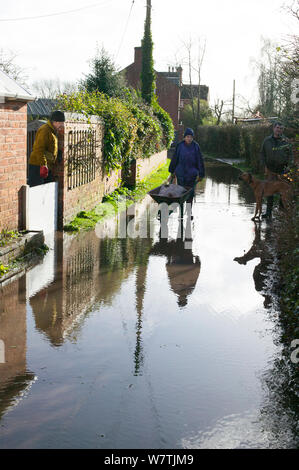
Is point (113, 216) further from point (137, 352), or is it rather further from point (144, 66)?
point (144, 66)

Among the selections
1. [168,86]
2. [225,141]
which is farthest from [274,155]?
[168,86]

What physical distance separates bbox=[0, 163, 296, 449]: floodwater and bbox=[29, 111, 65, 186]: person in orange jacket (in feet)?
5.66

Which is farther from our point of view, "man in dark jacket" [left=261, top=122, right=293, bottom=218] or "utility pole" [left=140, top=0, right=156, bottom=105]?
"utility pole" [left=140, top=0, right=156, bottom=105]

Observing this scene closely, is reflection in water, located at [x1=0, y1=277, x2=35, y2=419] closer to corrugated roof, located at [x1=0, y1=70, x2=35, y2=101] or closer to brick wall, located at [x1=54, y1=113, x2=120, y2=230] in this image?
corrugated roof, located at [x1=0, y1=70, x2=35, y2=101]

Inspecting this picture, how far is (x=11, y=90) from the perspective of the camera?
8773mm

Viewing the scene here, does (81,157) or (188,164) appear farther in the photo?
(188,164)

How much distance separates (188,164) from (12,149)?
5254mm

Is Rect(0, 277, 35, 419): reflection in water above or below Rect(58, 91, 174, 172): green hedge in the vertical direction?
below

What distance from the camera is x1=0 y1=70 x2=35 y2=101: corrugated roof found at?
27.9 ft

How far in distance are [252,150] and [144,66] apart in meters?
11.3

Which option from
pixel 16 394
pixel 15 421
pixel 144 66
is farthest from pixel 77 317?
pixel 144 66

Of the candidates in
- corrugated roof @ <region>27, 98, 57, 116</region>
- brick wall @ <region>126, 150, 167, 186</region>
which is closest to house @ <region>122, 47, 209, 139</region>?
brick wall @ <region>126, 150, 167, 186</region>

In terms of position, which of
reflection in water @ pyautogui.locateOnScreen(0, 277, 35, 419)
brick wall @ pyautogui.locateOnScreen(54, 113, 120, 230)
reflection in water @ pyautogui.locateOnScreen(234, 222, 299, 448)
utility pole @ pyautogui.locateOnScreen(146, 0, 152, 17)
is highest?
utility pole @ pyautogui.locateOnScreen(146, 0, 152, 17)

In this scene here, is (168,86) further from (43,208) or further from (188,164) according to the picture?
(43,208)
